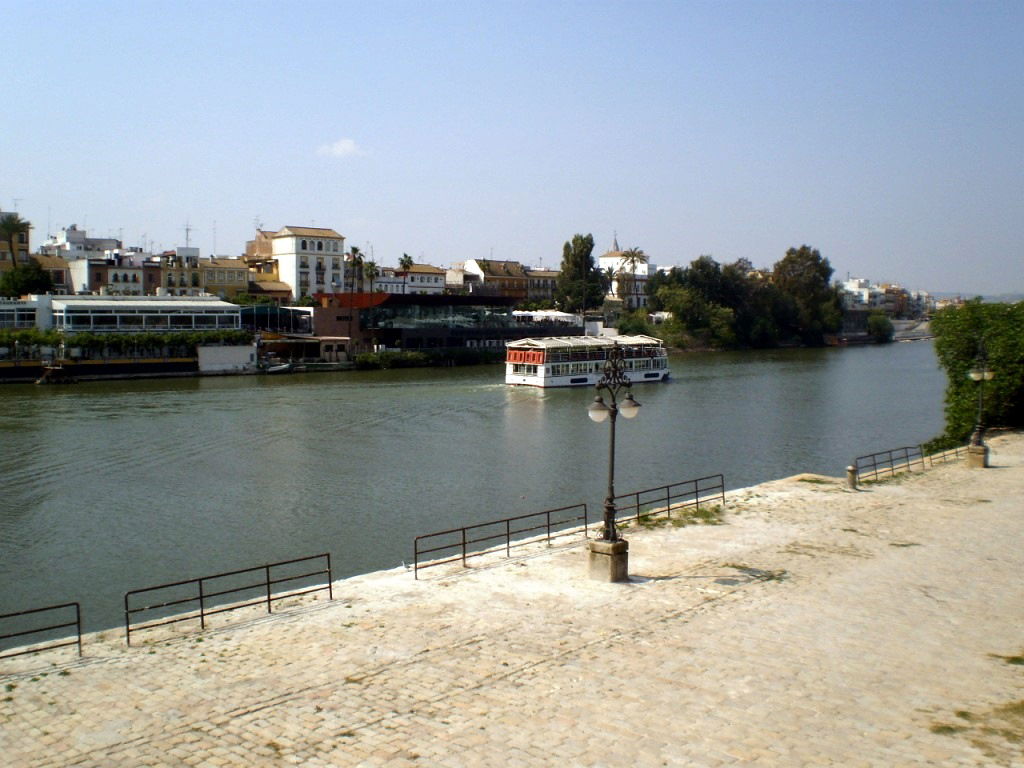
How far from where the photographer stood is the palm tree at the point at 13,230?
296 feet

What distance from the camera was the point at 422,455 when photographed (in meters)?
39.1

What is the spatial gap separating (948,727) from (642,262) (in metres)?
146

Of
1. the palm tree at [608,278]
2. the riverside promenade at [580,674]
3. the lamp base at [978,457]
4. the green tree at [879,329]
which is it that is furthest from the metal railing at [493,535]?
the green tree at [879,329]

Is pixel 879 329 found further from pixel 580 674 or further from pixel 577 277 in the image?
pixel 580 674

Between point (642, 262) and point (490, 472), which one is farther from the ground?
point (642, 262)

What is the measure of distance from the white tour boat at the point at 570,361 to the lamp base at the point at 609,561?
5061cm

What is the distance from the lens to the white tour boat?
6838cm

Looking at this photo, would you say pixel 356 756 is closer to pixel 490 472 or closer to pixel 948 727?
pixel 948 727

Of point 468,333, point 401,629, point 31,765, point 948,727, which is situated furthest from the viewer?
point 468,333

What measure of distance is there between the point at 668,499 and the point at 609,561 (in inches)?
221

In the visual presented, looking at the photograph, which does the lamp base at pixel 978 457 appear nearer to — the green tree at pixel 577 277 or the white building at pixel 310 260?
the white building at pixel 310 260

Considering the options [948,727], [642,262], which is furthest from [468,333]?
[948,727]

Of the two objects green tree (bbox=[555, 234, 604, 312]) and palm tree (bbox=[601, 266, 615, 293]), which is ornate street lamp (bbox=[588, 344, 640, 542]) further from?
palm tree (bbox=[601, 266, 615, 293])

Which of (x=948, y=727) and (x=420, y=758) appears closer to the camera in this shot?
(x=420, y=758)
